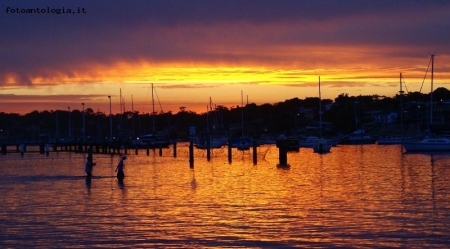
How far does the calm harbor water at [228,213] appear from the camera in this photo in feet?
62.4

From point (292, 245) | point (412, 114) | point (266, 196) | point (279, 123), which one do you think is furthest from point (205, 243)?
point (279, 123)

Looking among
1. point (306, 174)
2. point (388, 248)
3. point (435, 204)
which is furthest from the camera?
point (306, 174)

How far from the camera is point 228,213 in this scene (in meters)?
24.0

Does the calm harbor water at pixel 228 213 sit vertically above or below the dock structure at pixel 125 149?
below

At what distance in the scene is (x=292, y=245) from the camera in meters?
18.2

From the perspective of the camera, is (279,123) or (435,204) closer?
(435,204)

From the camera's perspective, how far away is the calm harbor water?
19.0 m

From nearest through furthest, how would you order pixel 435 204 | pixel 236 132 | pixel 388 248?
A: pixel 388 248 → pixel 435 204 → pixel 236 132

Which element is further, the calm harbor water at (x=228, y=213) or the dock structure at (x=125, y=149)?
the dock structure at (x=125, y=149)

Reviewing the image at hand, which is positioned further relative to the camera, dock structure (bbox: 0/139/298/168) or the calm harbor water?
dock structure (bbox: 0/139/298/168)

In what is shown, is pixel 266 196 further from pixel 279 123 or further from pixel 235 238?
pixel 279 123

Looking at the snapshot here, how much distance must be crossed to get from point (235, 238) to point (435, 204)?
1024 centimetres

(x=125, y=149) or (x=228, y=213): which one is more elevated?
(x=125, y=149)

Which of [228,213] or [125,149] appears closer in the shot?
[228,213]
